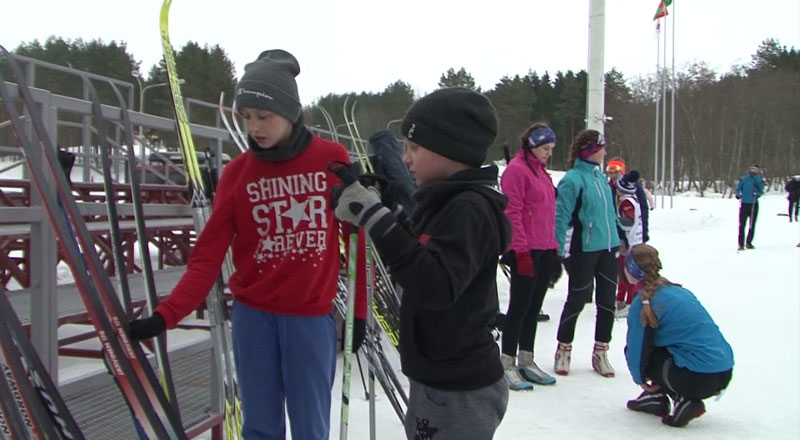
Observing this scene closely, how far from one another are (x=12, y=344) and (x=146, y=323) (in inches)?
15.9

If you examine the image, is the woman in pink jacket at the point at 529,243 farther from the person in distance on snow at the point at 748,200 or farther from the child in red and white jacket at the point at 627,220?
the person in distance on snow at the point at 748,200

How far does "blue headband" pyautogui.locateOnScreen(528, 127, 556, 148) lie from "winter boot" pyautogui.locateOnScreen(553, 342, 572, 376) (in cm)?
140

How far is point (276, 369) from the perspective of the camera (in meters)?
2.15

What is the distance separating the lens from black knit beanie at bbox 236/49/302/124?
2.10 m

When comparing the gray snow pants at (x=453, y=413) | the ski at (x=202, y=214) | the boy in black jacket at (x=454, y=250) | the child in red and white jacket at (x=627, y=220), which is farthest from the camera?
the child in red and white jacket at (x=627, y=220)

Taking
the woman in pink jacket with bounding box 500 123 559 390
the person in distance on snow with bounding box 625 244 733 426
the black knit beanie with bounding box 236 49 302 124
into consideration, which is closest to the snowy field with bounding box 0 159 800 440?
the person in distance on snow with bounding box 625 244 733 426

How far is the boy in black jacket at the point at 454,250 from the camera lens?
154 cm

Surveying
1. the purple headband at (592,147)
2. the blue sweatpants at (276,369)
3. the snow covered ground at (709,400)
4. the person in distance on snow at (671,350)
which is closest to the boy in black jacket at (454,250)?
the blue sweatpants at (276,369)

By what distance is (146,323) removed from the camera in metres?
1.86

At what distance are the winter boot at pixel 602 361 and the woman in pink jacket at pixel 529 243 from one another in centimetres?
41

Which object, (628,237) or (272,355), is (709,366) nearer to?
(272,355)

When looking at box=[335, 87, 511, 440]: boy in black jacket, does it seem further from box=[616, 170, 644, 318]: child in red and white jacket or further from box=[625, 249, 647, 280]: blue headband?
box=[616, 170, 644, 318]: child in red and white jacket

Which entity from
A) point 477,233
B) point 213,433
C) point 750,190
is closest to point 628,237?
point 213,433

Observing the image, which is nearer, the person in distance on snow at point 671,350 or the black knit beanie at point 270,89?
the black knit beanie at point 270,89
